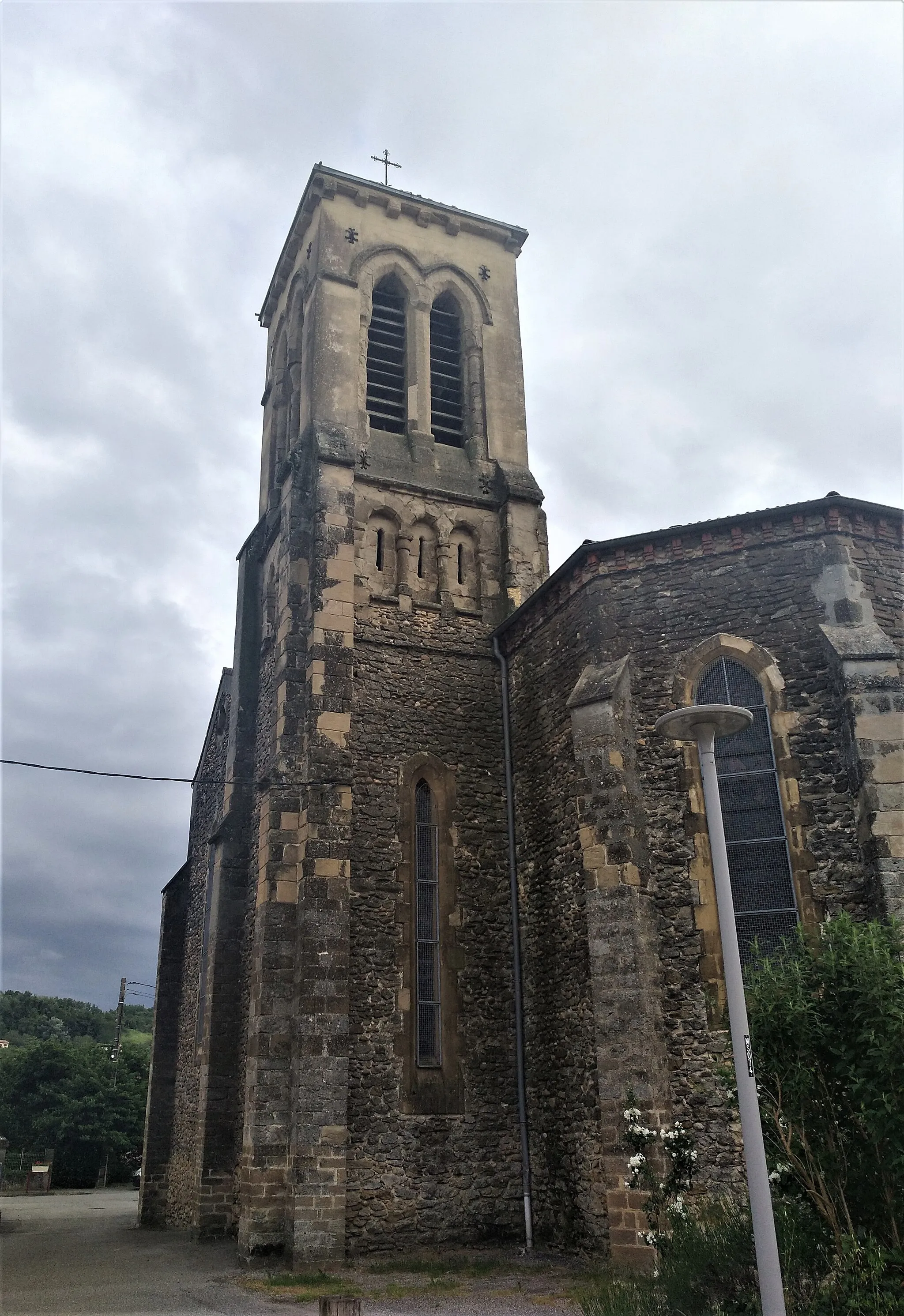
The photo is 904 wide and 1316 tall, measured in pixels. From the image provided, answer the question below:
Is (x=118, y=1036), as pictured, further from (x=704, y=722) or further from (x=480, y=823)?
(x=704, y=722)

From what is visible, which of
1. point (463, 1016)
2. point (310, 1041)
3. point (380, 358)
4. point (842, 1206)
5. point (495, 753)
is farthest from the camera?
point (380, 358)

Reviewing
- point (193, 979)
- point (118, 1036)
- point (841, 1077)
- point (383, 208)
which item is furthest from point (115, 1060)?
point (841, 1077)

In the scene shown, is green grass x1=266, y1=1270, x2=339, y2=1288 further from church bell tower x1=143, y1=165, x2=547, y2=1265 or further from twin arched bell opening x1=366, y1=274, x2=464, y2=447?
twin arched bell opening x1=366, y1=274, x2=464, y2=447

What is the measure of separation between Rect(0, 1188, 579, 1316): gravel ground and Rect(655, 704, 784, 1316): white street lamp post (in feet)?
14.3

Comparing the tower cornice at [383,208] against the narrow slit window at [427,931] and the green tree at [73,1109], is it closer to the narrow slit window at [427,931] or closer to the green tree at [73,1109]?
the narrow slit window at [427,931]

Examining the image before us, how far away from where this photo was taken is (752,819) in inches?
503

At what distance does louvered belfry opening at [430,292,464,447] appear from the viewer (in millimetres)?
20844

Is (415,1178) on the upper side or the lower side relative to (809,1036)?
lower

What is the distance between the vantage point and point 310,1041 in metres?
13.8

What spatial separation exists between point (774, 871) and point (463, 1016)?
5677 millimetres

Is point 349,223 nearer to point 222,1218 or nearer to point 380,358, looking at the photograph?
point 380,358

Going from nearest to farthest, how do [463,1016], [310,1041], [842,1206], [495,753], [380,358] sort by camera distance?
[842,1206]
[310,1041]
[463,1016]
[495,753]
[380,358]

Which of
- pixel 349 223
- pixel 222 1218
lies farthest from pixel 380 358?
pixel 222 1218

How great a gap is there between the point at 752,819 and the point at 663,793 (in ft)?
3.87
